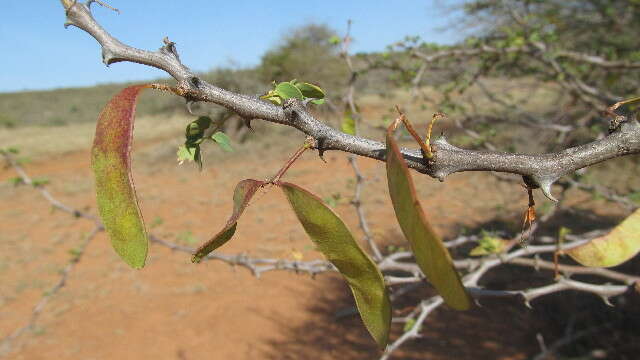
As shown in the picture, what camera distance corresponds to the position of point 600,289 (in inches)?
45.0

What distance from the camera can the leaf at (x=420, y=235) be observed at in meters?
0.32

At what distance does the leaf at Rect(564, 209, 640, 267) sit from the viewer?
677 millimetres

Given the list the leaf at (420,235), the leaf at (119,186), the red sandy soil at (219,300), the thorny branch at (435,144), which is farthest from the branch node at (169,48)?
the red sandy soil at (219,300)

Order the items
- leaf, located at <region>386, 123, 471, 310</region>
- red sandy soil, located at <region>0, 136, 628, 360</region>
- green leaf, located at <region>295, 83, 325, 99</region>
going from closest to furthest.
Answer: leaf, located at <region>386, 123, 471, 310</region> → green leaf, located at <region>295, 83, 325, 99</region> → red sandy soil, located at <region>0, 136, 628, 360</region>

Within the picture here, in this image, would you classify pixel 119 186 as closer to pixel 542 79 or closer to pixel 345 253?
pixel 345 253

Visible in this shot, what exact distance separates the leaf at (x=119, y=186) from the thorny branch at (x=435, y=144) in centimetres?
7

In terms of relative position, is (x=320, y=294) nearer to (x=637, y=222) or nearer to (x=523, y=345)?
(x=523, y=345)

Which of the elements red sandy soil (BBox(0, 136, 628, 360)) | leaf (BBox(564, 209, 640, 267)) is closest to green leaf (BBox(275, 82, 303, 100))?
leaf (BBox(564, 209, 640, 267))

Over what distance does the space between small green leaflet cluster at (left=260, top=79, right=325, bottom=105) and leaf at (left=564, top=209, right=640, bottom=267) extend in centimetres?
41

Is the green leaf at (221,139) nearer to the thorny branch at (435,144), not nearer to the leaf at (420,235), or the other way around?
the thorny branch at (435,144)

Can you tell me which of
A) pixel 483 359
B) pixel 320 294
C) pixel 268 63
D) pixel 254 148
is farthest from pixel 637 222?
pixel 268 63

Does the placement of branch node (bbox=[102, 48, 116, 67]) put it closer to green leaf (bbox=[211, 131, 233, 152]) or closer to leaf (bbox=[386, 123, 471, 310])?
green leaf (bbox=[211, 131, 233, 152])

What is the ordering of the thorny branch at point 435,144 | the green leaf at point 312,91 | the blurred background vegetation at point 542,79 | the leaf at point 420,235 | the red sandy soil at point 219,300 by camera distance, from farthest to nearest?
the red sandy soil at point 219,300
the blurred background vegetation at point 542,79
the green leaf at point 312,91
the thorny branch at point 435,144
the leaf at point 420,235

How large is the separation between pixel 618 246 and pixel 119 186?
62 centimetres
